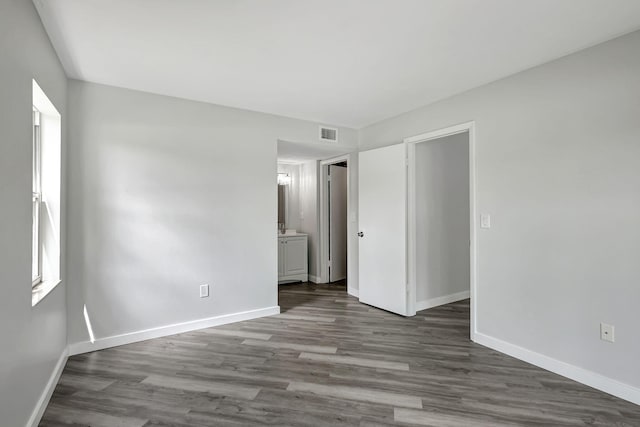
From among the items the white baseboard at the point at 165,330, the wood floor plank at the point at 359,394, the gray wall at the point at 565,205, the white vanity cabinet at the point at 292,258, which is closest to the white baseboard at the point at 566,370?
the gray wall at the point at 565,205

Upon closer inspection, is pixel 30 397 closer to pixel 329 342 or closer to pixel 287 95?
pixel 329 342

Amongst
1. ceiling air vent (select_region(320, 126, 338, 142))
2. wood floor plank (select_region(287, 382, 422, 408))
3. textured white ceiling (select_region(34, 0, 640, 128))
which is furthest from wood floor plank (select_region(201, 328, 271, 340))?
ceiling air vent (select_region(320, 126, 338, 142))

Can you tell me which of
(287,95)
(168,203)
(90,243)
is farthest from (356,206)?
(90,243)

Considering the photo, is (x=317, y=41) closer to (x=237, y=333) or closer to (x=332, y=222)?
(x=237, y=333)

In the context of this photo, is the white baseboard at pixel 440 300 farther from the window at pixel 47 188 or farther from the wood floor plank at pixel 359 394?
the window at pixel 47 188

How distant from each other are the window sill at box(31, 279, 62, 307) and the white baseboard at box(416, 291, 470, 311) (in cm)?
370

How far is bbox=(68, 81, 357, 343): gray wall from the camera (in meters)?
2.89

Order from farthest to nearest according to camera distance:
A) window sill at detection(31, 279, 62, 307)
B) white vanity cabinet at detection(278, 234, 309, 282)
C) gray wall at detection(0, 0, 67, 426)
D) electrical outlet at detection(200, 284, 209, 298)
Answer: white vanity cabinet at detection(278, 234, 309, 282)
electrical outlet at detection(200, 284, 209, 298)
window sill at detection(31, 279, 62, 307)
gray wall at detection(0, 0, 67, 426)

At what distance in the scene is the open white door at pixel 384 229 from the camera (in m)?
3.88

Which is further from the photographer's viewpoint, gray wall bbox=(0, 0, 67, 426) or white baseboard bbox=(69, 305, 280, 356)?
white baseboard bbox=(69, 305, 280, 356)

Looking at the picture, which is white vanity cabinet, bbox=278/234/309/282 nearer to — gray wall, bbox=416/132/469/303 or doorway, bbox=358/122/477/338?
doorway, bbox=358/122/477/338

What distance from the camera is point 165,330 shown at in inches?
128

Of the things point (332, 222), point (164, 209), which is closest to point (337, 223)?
point (332, 222)

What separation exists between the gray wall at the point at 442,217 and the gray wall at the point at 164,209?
1.88 m
